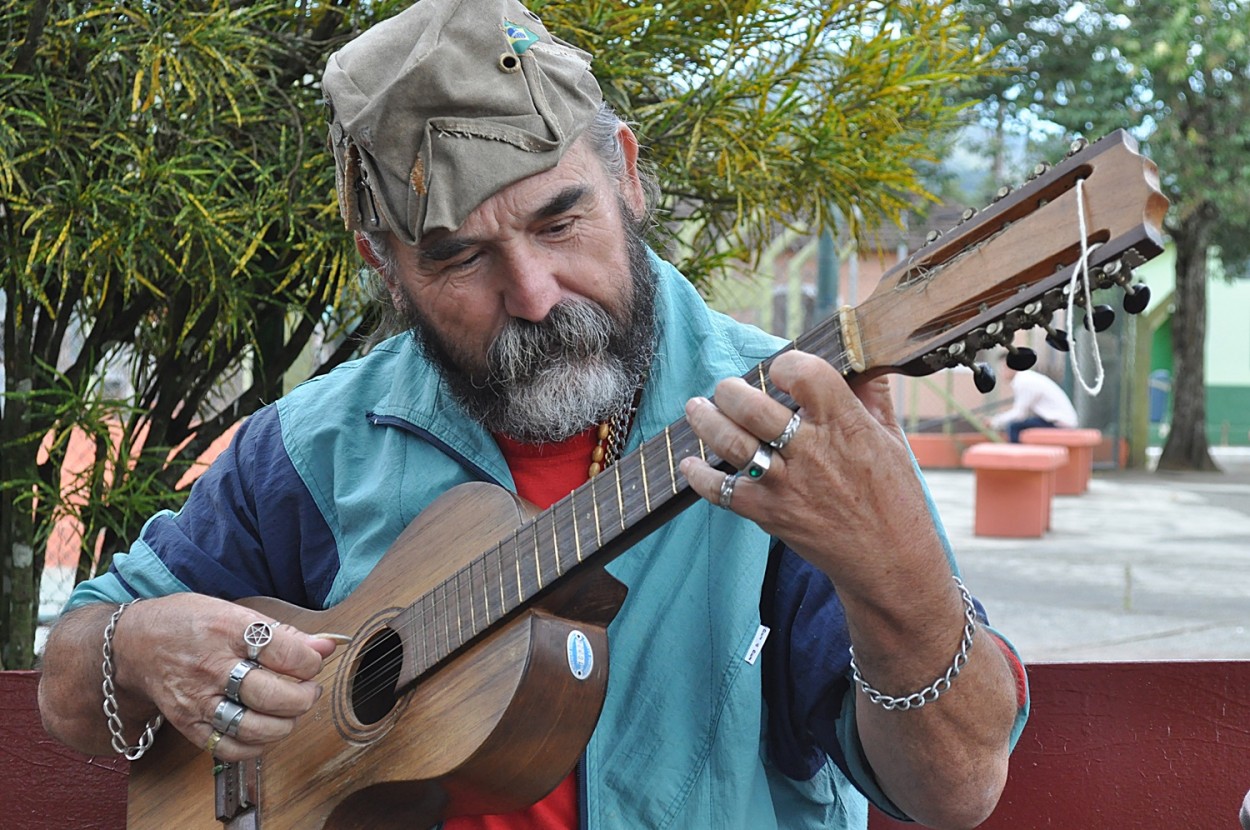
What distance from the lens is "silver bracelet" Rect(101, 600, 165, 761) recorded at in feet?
6.56

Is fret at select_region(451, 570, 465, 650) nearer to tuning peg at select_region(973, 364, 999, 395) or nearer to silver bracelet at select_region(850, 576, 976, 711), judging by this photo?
silver bracelet at select_region(850, 576, 976, 711)

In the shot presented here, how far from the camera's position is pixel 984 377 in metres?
1.28

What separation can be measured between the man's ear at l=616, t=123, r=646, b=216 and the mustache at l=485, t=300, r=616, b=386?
25 cm

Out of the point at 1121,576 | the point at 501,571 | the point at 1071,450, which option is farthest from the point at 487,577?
the point at 1071,450

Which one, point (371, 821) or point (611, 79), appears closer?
point (371, 821)

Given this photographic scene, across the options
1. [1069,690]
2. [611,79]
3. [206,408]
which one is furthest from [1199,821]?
[206,408]

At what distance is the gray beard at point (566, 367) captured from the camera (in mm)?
1869

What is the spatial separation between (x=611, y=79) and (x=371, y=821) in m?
1.61

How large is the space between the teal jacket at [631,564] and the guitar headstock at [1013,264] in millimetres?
488

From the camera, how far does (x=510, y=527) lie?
5.82 ft

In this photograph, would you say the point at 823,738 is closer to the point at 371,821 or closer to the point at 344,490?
the point at 371,821

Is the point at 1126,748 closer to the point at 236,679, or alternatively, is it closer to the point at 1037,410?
the point at 236,679

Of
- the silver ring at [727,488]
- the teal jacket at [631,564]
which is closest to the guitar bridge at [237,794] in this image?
the teal jacket at [631,564]

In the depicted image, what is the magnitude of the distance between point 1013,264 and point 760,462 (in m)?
0.31
